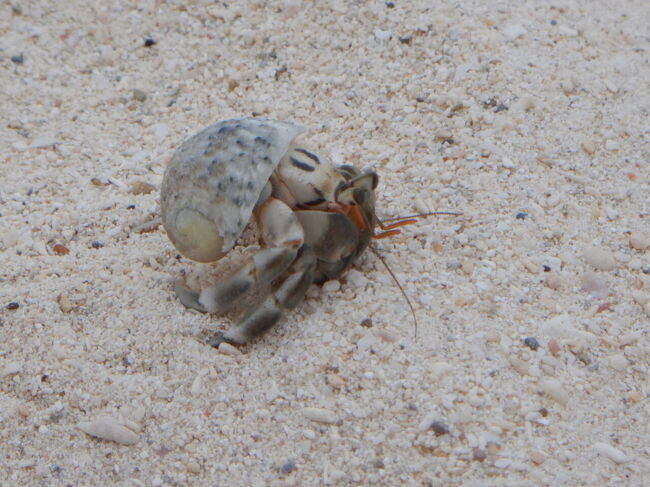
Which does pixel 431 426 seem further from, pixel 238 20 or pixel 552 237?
pixel 238 20

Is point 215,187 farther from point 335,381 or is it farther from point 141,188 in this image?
point 141,188

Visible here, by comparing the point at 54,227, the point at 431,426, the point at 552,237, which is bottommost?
the point at 54,227

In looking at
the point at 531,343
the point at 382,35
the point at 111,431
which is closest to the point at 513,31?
the point at 382,35

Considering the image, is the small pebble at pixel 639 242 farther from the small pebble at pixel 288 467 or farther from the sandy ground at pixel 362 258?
the small pebble at pixel 288 467

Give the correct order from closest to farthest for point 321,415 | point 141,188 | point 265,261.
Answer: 1. point 321,415
2. point 265,261
3. point 141,188

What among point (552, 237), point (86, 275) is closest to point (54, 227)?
point (86, 275)

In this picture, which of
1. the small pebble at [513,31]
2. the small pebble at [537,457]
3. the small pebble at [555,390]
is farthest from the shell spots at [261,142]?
the small pebble at [513,31]
